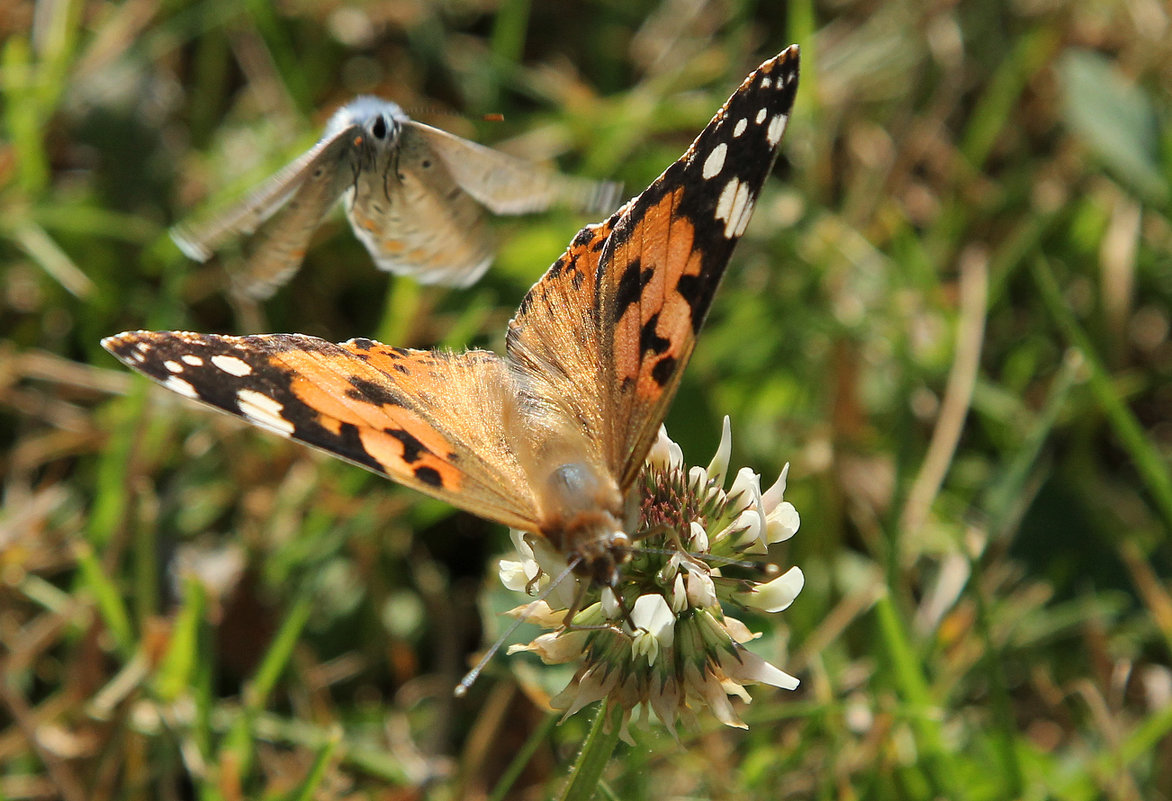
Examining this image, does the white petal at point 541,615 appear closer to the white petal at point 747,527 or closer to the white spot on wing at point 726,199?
the white petal at point 747,527

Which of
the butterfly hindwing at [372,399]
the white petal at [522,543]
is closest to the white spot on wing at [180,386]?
the butterfly hindwing at [372,399]

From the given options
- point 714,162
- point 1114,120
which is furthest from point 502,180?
point 1114,120

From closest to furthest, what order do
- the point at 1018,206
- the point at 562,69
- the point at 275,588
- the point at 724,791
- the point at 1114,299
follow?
the point at 724,791 → the point at 275,588 → the point at 1114,299 → the point at 1018,206 → the point at 562,69

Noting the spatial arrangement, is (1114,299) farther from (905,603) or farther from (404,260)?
(404,260)

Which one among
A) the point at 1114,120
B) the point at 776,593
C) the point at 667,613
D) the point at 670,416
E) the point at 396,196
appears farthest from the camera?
the point at 1114,120

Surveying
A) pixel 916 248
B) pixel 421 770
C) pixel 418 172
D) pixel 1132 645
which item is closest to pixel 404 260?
pixel 418 172

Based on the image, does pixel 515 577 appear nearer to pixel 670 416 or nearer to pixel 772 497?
pixel 772 497
